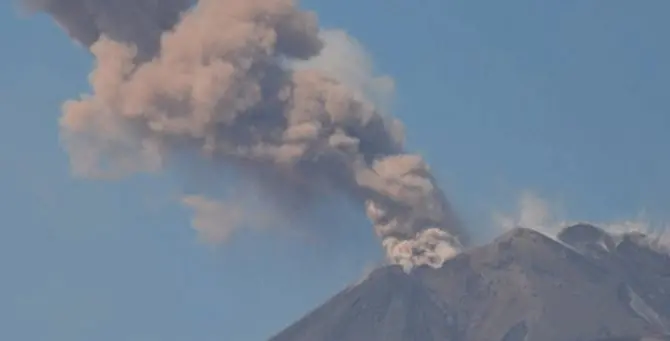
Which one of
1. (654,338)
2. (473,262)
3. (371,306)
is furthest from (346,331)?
(654,338)

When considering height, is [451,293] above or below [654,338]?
above

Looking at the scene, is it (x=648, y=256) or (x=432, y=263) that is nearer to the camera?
(x=432, y=263)

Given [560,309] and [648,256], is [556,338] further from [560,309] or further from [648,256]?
[648,256]

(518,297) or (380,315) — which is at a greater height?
(518,297)

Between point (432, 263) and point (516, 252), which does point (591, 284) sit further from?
point (432, 263)

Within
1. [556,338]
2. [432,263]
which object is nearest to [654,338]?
[556,338]

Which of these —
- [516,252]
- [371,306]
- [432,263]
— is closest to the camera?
[432,263]

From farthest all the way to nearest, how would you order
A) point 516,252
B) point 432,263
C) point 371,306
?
point 516,252 < point 371,306 < point 432,263

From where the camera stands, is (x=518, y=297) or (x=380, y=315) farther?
(x=518, y=297)
